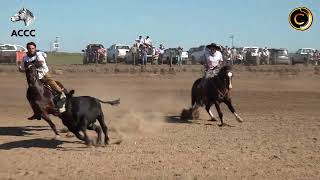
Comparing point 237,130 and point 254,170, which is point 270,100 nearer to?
point 237,130

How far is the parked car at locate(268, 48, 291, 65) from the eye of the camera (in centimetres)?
4747

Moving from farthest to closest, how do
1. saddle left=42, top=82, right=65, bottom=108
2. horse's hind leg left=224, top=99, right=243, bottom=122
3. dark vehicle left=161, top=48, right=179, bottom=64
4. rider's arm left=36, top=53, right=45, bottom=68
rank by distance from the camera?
dark vehicle left=161, top=48, right=179, bottom=64 → horse's hind leg left=224, top=99, right=243, bottom=122 → rider's arm left=36, top=53, right=45, bottom=68 → saddle left=42, top=82, right=65, bottom=108

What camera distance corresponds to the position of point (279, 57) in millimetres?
47531

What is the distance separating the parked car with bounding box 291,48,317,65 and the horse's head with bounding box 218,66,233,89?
32.7 metres

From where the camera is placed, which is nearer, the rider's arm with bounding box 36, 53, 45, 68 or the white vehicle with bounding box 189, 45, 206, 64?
the rider's arm with bounding box 36, 53, 45, 68

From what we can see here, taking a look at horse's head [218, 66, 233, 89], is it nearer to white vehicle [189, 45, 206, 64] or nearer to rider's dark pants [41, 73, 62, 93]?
rider's dark pants [41, 73, 62, 93]

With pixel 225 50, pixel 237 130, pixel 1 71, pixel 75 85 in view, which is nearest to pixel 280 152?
pixel 237 130

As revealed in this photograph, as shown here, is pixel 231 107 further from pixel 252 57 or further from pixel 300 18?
pixel 252 57

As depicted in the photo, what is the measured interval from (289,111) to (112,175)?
11.1 metres

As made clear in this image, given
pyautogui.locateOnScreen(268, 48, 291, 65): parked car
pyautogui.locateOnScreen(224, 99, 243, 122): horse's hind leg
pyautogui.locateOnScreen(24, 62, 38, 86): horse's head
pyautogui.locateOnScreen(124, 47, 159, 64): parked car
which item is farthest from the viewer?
pyautogui.locateOnScreen(268, 48, 291, 65): parked car

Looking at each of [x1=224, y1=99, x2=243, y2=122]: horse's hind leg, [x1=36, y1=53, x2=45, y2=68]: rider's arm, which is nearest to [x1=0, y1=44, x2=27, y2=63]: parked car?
[x1=224, y1=99, x2=243, y2=122]: horse's hind leg

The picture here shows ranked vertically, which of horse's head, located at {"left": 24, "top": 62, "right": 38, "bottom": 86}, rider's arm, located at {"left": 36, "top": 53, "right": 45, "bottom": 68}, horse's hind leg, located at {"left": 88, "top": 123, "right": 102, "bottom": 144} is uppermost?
rider's arm, located at {"left": 36, "top": 53, "right": 45, "bottom": 68}

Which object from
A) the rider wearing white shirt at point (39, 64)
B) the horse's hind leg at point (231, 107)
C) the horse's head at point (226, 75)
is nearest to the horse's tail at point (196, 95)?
the horse's hind leg at point (231, 107)

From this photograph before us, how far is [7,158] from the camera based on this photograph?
454 inches
